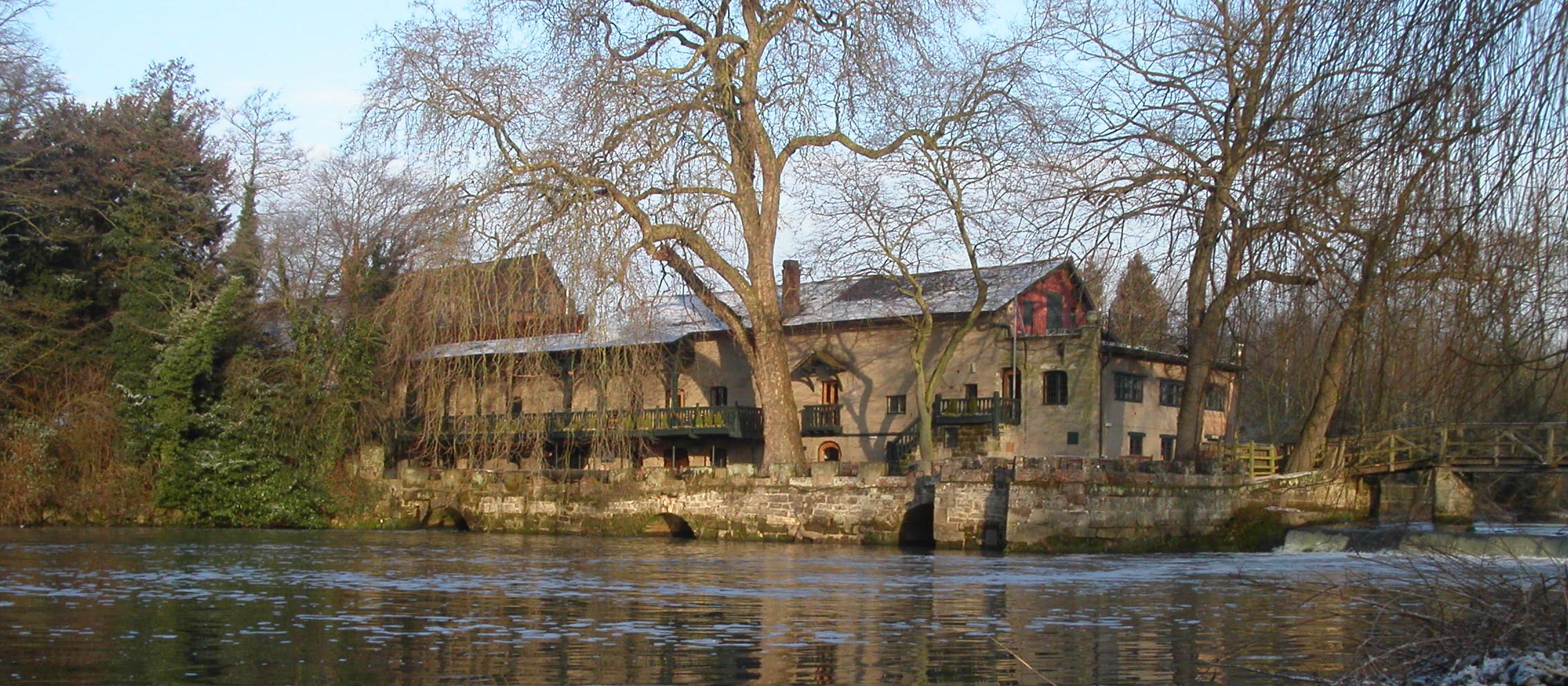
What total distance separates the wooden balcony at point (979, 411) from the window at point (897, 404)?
112 cm

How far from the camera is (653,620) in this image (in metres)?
13.2

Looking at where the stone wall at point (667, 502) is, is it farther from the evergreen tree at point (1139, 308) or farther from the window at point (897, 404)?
the window at point (897, 404)

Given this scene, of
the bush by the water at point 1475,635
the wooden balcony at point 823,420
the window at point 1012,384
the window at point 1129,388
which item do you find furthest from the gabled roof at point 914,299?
the bush by the water at point 1475,635

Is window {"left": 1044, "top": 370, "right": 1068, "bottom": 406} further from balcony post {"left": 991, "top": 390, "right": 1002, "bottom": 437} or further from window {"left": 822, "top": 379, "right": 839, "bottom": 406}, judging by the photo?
window {"left": 822, "top": 379, "right": 839, "bottom": 406}

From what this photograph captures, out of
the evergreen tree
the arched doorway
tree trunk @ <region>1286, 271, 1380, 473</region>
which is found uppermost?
the evergreen tree

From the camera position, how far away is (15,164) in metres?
35.6

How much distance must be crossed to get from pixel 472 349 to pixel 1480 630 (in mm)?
22201

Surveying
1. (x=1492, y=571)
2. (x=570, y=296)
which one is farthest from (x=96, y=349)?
(x=1492, y=571)

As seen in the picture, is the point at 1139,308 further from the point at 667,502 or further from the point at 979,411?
the point at 979,411

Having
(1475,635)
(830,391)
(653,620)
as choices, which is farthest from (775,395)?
(1475,635)

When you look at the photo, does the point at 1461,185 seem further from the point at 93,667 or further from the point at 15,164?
the point at 15,164

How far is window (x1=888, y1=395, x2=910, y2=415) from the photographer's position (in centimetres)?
4078

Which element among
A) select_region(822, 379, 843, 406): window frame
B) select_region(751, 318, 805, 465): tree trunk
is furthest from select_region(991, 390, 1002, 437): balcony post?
select_region(751, 318, 805, 465): tree trunk

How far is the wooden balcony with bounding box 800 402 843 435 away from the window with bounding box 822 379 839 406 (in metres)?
0.39
